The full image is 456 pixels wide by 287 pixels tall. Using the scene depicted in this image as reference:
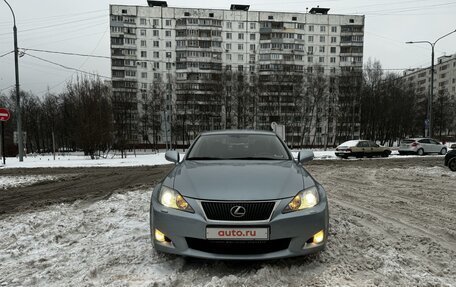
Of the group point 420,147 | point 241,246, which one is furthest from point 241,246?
point 420,147

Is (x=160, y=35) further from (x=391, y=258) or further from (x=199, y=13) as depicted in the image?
(x=391, y=258)

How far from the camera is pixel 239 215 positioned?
2.92 metres

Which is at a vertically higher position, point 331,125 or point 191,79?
point 191,79

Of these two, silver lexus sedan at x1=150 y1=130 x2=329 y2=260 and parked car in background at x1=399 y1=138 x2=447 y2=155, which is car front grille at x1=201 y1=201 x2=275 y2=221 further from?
parked car in background at x1=399 y1=138 x2=447 y2=155

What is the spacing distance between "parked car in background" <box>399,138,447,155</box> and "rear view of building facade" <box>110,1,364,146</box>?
80.4 feet

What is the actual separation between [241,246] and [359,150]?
942 inches

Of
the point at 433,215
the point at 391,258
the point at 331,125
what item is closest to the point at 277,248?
the point at 391,258

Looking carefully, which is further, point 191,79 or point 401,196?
point 191,79

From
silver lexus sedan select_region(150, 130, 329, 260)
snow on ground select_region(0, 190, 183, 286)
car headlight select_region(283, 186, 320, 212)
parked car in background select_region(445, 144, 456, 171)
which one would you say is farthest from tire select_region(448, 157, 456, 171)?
snow on ground select_region(0, 190, 183, 286)

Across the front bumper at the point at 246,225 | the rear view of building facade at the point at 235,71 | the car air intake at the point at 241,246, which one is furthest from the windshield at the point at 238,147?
the rear view of building facade at the point at 235,71

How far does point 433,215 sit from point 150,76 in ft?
211

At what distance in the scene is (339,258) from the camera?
354 cm

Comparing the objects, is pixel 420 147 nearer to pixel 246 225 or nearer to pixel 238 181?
pixel 238 181

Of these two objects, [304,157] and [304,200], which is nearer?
[304,200]
